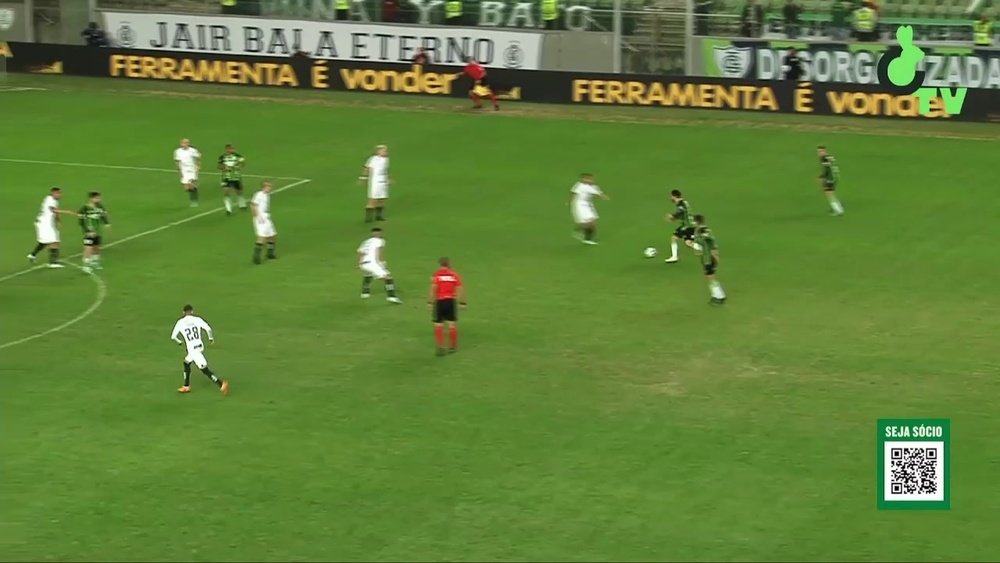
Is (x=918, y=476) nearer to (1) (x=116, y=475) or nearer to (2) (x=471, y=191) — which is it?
(1) (x=116, y=475)

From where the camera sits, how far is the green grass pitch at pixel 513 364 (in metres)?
21.5

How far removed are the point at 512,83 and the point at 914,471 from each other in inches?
1527

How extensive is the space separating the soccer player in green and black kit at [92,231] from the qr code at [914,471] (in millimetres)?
20656

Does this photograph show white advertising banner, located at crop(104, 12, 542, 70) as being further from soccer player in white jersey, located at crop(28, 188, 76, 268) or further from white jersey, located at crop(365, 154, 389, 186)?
soccer player in white jersey, located at crop(28, 188, 76, 268)

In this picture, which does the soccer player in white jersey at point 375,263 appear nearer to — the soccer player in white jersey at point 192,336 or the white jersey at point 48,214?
the soccer player in white jersey at point 192,336

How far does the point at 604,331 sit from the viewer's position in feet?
100

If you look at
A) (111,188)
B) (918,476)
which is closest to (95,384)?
(918,476)

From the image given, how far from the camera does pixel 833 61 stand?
56.0m

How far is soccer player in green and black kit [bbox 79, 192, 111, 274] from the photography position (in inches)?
1382

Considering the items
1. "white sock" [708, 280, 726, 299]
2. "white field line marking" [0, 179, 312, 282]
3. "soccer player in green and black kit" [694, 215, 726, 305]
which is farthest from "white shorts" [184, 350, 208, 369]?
"white sock" [708, 280, 726, 299]

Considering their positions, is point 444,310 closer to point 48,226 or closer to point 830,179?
Answer: point 48,226

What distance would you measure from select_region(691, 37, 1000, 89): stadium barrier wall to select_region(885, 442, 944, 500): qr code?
3474 cm

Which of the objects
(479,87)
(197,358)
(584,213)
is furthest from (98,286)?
(479,87)

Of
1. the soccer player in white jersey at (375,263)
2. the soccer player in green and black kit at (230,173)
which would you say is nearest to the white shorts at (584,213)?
the soccer player in white jersey at (375,263)
